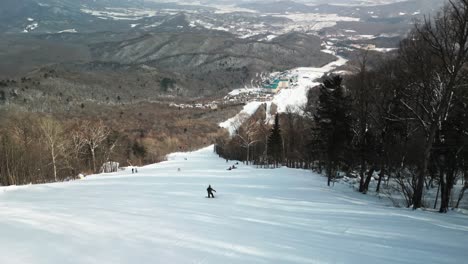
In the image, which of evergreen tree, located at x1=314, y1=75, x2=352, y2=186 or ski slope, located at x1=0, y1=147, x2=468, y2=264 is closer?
ski slope, located at x1=0, y1=147, x2=468, y2=264

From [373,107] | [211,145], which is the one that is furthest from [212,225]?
[211,145]

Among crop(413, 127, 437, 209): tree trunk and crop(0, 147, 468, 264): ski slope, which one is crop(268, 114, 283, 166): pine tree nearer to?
crop(413, 127, 437, 209): tree trunk

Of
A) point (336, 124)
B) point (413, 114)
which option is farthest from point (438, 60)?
point (336, 124)

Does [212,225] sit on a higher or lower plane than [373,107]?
lower

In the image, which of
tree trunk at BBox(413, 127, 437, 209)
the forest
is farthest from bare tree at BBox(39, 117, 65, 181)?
tree trunk at BBox(413, 127, 437, 209)

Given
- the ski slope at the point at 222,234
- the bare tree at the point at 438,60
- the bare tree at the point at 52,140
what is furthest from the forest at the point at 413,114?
the bare tree at the point at 52,140

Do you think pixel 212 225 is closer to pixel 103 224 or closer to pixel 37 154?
pixel 103 224

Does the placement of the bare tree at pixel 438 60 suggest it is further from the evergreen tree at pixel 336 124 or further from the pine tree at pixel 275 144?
the pine tree at pixel 275 144

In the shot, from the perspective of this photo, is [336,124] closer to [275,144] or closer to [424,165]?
[424,165]

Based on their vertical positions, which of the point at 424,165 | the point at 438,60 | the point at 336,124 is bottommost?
the point at 424,165

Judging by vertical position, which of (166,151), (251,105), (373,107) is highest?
(251,105)

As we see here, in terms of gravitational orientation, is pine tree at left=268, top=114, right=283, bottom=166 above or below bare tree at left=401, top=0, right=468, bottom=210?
below
